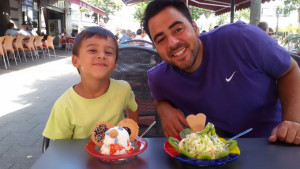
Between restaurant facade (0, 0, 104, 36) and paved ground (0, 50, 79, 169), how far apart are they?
5.39 m

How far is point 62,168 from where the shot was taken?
101 centimetres

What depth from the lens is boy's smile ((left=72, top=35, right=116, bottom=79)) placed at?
1.71m

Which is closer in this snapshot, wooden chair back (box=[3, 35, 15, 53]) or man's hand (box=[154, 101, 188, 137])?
man's hand (box=[154, 101, 188, 137])

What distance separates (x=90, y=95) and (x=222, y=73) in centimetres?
87

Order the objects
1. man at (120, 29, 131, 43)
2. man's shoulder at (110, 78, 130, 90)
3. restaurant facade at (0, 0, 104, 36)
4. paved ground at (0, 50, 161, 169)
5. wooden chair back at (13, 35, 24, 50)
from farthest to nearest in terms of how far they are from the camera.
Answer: restaurant facade at (0, 0, 104, 36) → wooden chair back at (13, 35, 24, 50) → man at (120, 29, 131, 43) → paved ground at (0, 50, 161, 169) → man's shoulder at (110, 78, 130, 90)

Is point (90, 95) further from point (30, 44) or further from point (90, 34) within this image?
point (30, 44)

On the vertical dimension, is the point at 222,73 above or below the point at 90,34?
below

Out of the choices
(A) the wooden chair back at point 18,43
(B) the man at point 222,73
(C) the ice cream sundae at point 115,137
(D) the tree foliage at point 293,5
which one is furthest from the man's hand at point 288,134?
(D) the tree foliage at point 293,5

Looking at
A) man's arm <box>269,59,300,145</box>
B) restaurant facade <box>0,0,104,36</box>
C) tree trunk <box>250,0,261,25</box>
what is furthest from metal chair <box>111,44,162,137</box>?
restaurant facade <box>0,0,104,36</box>

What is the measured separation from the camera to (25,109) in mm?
4852

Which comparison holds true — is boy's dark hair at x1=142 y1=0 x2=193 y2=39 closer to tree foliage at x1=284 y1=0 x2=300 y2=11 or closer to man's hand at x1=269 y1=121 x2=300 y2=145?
man's hand at x1=269 y1=121 x2=300 y2=145

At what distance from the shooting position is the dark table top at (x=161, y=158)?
3.35ft

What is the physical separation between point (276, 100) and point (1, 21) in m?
13.7

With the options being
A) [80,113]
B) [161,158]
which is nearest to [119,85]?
[80,113]
